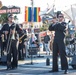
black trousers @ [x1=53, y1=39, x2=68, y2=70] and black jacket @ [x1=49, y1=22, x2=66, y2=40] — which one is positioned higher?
black jacket @ [x1=49, y1=22, x2=66, y2=40]

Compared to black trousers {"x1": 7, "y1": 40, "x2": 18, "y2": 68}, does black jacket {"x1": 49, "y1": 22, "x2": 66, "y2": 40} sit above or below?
above

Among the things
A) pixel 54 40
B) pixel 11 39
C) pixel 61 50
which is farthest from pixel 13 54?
pixel 61 50

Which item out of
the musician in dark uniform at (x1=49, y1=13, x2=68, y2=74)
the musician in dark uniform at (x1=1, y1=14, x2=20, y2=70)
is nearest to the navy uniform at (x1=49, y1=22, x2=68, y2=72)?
the musician in dark uniform at (x1=49, y1=13, x2=68, y2=74)

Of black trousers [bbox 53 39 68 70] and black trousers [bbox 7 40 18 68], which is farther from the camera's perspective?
black trousers [bbox 7 40 18 68]

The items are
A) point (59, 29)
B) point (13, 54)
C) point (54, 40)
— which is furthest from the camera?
point (13, 54)

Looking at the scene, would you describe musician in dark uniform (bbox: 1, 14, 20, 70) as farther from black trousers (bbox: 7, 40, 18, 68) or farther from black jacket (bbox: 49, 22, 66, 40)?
black jacket (bbox: 49, 22, 66, 40)

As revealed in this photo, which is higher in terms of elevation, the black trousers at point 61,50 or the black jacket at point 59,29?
the black jacket at point 59,29

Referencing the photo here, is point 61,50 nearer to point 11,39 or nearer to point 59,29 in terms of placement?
point 59,29

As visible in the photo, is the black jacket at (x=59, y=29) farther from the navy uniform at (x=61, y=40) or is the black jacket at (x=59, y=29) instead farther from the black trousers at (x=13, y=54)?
the black trousers at (x=13, y=54)

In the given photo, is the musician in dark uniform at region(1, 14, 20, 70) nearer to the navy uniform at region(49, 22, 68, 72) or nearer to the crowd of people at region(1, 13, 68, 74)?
the crowd of people at region(1, 13, 68, 74)

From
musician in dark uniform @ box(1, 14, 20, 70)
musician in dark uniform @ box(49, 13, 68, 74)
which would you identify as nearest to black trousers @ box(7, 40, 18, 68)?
musician in dark uniform @ box(1, 14, 20, 70)

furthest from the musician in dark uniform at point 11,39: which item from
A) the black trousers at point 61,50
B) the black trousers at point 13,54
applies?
the black trousers at point 61,50

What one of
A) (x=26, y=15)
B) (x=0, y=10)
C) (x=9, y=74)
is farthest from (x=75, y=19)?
(x=9, y=74)

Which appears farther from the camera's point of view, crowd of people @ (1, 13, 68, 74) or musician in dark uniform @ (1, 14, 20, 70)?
Result: musician in dark uniform @ (1, 14, 20, 70)
